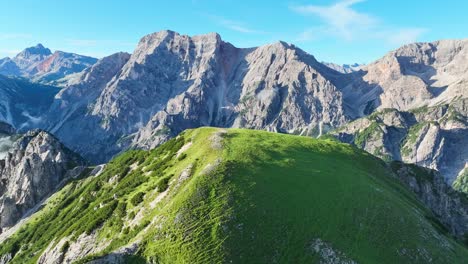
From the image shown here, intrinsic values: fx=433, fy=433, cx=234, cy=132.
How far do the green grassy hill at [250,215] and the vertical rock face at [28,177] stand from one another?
9326cm

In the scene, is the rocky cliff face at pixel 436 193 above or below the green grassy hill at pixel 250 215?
below

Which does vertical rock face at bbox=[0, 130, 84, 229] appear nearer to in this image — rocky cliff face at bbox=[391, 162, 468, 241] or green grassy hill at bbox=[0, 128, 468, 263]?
green grassy hill at bbox=[0, 128, 468, 263]

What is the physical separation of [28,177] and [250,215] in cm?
13069

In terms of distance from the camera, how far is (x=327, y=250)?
160ft

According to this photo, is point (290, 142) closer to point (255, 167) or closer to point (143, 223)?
point (255, 167)

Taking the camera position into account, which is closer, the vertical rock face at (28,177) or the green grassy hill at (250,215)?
the green grassy hill at (250,215)

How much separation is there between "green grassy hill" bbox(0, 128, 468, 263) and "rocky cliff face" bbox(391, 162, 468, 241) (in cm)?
6517

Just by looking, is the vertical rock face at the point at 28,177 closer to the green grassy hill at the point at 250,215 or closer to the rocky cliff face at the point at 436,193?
the green grassy hill at the point at 250,215

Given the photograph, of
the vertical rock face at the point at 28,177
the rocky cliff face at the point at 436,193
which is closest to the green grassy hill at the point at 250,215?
the rocky cliff face at the point at 436,193

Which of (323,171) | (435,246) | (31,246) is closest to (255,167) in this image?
(323,171)

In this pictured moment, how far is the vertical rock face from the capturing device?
148000 millimetres

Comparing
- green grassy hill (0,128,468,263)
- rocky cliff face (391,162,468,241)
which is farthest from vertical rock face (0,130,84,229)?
rocky cliff face (391,162,468,241)

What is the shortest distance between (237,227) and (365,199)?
2114 centimetres

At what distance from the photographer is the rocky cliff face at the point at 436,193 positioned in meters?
129
